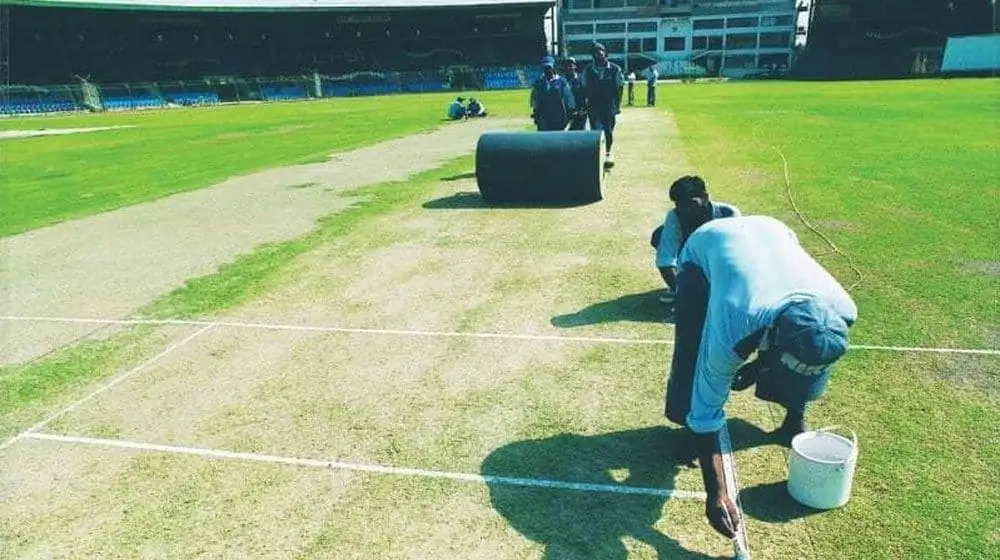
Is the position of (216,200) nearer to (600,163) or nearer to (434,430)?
(600,163)

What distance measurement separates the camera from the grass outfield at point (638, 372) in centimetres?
386

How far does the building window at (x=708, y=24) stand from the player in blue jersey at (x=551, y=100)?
257ft

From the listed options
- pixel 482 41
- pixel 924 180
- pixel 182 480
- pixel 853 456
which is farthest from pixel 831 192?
pixel 482 41

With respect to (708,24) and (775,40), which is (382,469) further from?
(775,40)

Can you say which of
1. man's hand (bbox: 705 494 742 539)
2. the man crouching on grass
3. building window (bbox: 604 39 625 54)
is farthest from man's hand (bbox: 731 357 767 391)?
building window (bbox: 604 39 625 54)

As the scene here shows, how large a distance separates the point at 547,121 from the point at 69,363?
34.6ft

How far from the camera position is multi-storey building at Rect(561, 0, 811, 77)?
269 ft

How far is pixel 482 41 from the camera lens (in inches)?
2965

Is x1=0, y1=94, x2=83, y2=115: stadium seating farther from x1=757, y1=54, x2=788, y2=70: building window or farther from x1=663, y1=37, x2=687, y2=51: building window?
x1=757, y1=54, x2=788, y2=70: building window

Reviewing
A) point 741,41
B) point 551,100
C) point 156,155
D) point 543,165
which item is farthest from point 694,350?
point 741,41

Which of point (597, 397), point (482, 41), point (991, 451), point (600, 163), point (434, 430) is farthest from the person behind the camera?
point (482, 41)

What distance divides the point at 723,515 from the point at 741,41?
90.9m

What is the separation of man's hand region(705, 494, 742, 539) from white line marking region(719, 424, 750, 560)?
8cm

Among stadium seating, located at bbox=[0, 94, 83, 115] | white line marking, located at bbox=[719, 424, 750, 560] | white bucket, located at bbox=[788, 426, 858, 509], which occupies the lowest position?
stadium seating, located at bbox=[0, 94, 83, 115]
